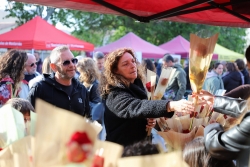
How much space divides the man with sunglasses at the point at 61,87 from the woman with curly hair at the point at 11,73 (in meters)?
0.42

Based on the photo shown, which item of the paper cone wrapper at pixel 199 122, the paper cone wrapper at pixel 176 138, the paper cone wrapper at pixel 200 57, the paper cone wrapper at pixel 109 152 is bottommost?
the paper cone wrapper at pixel 176 138

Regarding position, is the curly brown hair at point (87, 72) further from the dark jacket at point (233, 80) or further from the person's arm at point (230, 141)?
the dark jacket at point (233, 80)

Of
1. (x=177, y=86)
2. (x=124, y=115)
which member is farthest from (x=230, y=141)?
(x=177, y=86)

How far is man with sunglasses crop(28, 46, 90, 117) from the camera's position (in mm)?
3246

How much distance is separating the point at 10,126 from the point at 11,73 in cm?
248

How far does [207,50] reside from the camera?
2.05 meters

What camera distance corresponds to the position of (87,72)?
4.63 meters

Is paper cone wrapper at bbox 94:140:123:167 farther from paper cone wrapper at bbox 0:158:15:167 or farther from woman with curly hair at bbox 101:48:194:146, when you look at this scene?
woman with curly hair at bbox 101:48:194:146

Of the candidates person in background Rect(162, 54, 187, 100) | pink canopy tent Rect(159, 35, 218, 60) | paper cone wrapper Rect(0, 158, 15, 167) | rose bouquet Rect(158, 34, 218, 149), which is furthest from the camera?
pink canopy tent Rect(159, 35, 218, 60)

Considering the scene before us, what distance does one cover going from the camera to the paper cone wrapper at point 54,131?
0.93 meters

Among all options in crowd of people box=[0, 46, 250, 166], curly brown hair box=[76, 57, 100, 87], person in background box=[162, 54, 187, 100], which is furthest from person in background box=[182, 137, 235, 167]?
person in background box=[162, 54, 187, 100]

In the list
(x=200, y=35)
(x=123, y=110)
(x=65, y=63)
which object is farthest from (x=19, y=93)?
(x=200, y=35)

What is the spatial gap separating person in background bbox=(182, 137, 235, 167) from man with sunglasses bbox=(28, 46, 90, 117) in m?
1.81

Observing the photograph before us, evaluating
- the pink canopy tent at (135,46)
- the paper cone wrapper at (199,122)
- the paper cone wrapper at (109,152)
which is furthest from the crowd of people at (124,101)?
the pink canopy tent at (135,46)
